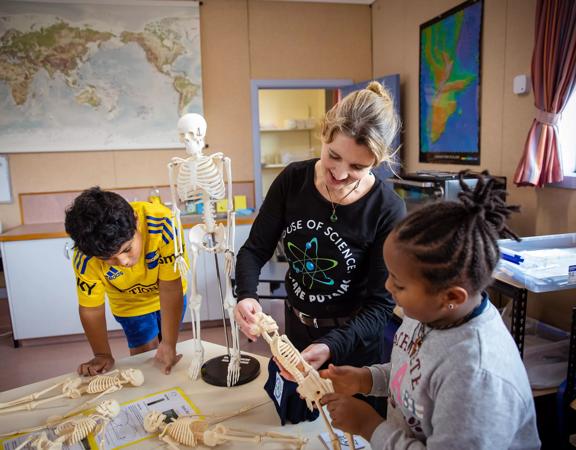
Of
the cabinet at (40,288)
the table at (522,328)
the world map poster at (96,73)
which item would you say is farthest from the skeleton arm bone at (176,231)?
the world map poster at (96,73)

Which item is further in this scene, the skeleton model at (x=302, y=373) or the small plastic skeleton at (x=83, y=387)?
the small plastic skeleton at (x=83, y=387)

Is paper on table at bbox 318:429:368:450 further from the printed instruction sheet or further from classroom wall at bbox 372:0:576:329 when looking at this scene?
classroom wall at bbox 372:0:576:329

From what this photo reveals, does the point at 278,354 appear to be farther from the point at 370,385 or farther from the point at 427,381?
the point at 427,381

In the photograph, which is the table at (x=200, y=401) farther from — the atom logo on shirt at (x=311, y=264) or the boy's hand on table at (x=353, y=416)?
the atom logo on shirt at (x=311, y=264)

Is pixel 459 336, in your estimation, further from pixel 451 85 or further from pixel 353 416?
pixel 451 85

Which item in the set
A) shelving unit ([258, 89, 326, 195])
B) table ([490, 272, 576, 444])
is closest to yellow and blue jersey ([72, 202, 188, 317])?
table ([490, 272, 576, 444])

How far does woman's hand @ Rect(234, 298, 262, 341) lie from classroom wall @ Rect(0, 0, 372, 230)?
325cm

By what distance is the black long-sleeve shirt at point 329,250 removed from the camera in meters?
1.33

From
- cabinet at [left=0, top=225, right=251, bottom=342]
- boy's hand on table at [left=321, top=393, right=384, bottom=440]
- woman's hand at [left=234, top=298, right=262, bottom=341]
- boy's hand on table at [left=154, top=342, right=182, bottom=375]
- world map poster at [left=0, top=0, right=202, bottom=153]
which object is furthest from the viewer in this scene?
world map poster at [left=0, top=0, right=202, bottom=153]

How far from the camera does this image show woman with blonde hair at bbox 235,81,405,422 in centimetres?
122

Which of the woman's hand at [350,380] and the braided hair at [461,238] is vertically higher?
the braided hair at [461,238]

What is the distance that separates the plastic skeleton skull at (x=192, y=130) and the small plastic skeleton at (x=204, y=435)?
2.95 ft

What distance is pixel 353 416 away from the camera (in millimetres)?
980

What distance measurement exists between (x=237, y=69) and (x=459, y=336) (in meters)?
4.03
